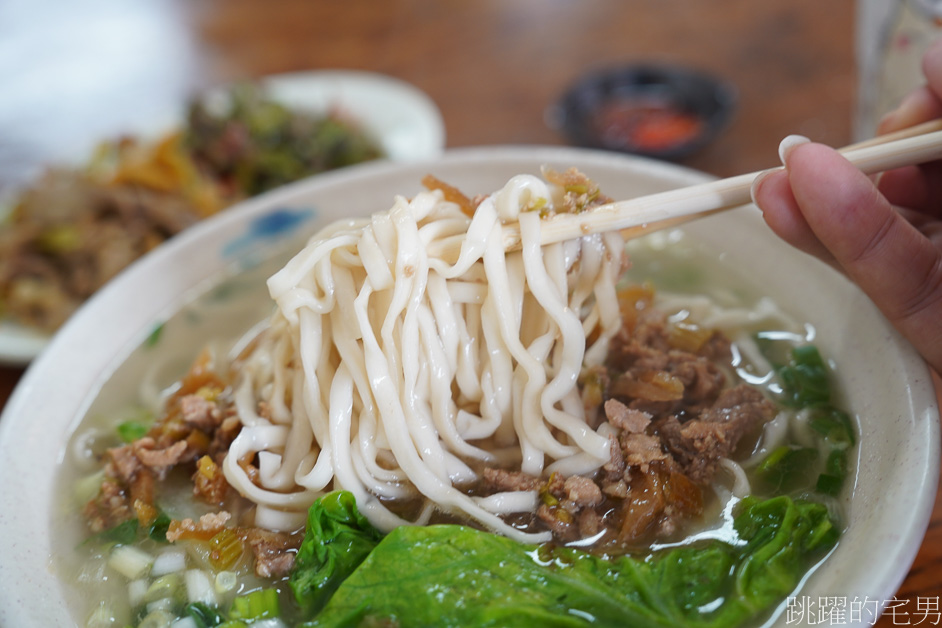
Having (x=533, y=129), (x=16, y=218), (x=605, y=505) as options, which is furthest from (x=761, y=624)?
(x=16, y=218)

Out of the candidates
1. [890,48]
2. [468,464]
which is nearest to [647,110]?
[890,48]

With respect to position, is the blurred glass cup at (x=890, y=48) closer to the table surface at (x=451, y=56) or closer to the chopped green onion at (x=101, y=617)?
the table surface at (x=451, y=56)

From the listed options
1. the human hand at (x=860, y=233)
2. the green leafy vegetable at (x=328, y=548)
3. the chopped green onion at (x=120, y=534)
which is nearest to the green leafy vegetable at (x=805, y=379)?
the human hand at (x=860, y=233)

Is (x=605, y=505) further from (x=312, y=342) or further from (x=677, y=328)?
(x=312, y=342)

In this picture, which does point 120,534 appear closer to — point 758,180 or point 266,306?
point 266,306

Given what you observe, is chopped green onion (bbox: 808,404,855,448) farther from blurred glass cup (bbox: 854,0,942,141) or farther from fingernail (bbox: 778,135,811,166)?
blurred glass cup (bbox: 854,0,942,141)

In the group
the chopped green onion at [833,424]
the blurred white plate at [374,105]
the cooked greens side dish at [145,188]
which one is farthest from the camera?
the blurred white plate at [374,105]

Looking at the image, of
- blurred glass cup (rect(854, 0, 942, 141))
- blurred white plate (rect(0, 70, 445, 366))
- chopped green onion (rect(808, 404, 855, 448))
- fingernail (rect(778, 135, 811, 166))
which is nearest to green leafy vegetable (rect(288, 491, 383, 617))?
chopped green onion (rect(808, 404, 855, 448))
